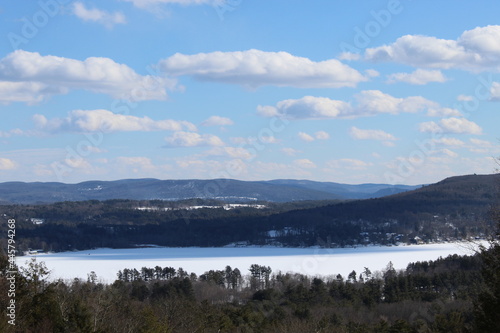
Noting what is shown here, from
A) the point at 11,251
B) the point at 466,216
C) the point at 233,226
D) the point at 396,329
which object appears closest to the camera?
the point at 11,251

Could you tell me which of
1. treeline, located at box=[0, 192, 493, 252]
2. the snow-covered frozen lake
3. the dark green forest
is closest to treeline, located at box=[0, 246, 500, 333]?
the dark green forest

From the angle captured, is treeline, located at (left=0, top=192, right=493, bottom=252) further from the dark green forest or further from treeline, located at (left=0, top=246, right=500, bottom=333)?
treeline, located at (left=0, top=246, right=500, bottom=333)

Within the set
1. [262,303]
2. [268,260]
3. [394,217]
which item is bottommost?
[262,303]

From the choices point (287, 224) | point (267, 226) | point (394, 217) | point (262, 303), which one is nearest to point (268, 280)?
point (262, 303)

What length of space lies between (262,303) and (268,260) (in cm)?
5153

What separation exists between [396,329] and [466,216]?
10986cm

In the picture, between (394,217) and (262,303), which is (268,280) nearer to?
(262,303)

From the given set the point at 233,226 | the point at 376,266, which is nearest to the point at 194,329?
the point at 376,266

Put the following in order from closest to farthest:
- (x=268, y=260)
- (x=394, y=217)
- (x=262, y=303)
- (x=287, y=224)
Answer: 1. (x=262, y=303)
2. (x=268, y=260)
3. (x=394, y=217)
4. (x=287, y=224)

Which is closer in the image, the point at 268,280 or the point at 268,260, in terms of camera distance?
the point at 268,280

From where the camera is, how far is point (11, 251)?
20188 mm

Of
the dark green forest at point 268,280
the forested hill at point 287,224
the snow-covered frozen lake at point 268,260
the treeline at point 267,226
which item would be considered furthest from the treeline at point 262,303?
the forested hill at point 287,224

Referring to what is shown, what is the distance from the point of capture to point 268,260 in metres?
103

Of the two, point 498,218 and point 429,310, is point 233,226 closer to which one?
point 429,310
